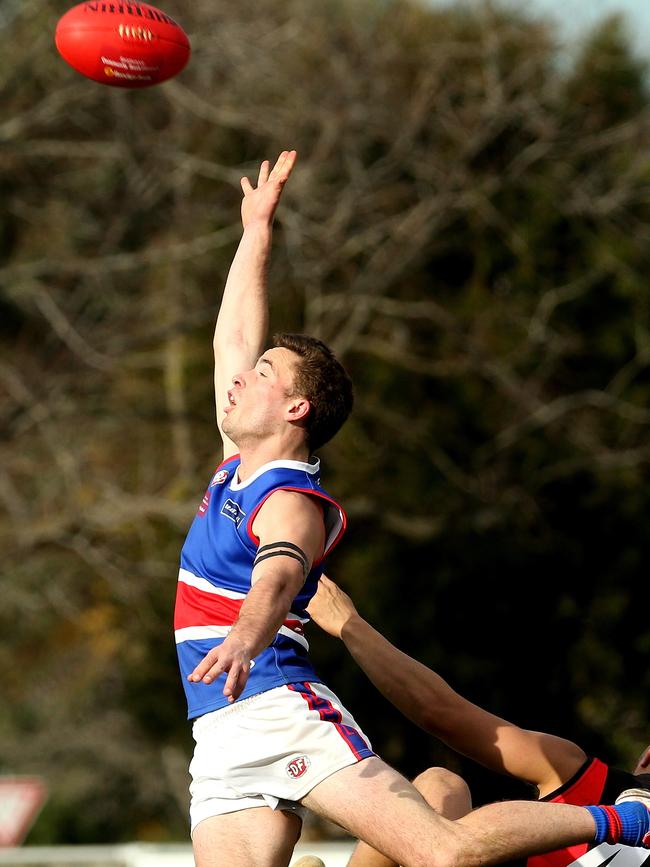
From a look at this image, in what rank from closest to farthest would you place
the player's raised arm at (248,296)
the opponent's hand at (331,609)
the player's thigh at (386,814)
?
the player's thigh at (386,814)
the opponent's hand at (331,609)
the player's raised arm at (248,296)

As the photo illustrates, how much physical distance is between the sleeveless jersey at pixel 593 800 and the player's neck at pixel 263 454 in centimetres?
137

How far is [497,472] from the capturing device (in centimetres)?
1583

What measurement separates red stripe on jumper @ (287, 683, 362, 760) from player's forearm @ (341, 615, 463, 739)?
1.89ft

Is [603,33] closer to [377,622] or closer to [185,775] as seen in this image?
[377,622]

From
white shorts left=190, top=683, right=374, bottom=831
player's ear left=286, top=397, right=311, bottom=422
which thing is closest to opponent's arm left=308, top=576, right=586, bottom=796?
white shorts left=190, top=683, right=374, bottom=831

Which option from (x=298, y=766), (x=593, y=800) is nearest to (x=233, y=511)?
(x=298, y=766)

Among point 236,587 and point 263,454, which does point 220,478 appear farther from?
point 236,587

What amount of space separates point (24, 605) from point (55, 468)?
66.7 inches

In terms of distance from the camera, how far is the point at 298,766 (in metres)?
3.97

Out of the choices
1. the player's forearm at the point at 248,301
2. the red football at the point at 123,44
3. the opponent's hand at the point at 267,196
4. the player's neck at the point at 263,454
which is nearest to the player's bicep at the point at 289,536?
the player's neck at the point at 263,454

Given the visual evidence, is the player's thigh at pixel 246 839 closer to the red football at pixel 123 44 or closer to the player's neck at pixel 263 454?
the player's neck at pixel 263 454

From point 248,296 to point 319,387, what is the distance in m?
0.89

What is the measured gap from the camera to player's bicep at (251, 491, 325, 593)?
3820 millimetres

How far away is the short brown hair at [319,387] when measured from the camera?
443cm
